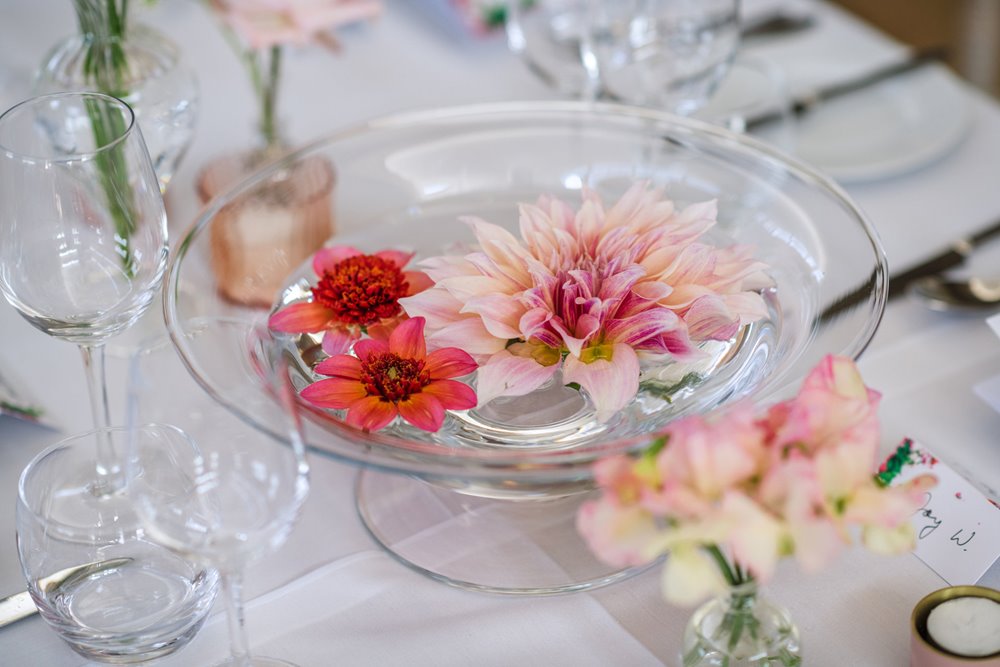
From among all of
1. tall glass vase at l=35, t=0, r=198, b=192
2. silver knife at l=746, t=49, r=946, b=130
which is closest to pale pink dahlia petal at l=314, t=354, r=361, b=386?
tall glass vase at l=35, t=0, r=198, b=192

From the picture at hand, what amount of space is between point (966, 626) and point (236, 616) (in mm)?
316

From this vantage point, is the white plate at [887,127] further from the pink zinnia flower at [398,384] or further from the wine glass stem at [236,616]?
the wine glass stem at [236,616]

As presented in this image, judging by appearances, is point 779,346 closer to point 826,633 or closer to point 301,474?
point 826,633

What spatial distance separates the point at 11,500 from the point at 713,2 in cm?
60

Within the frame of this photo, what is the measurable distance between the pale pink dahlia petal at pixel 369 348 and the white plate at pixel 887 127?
0.44 m

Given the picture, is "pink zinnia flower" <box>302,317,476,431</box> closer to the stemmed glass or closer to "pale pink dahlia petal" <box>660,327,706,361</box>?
"pale pink dahlia petal" <box>660,327,706,361</box>

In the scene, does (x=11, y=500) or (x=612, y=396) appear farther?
(x=11, y=500)

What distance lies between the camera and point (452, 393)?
0.53 meters

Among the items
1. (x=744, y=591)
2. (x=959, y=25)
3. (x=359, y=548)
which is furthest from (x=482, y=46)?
(x=959, y=25)

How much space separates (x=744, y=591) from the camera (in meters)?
0.45

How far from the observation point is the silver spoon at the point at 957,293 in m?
0.73

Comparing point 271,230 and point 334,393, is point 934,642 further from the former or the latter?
point 271,230

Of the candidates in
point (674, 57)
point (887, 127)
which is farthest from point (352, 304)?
point (887, 127)

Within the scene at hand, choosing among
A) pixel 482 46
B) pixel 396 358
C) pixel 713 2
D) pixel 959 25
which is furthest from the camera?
pixel 959 25
